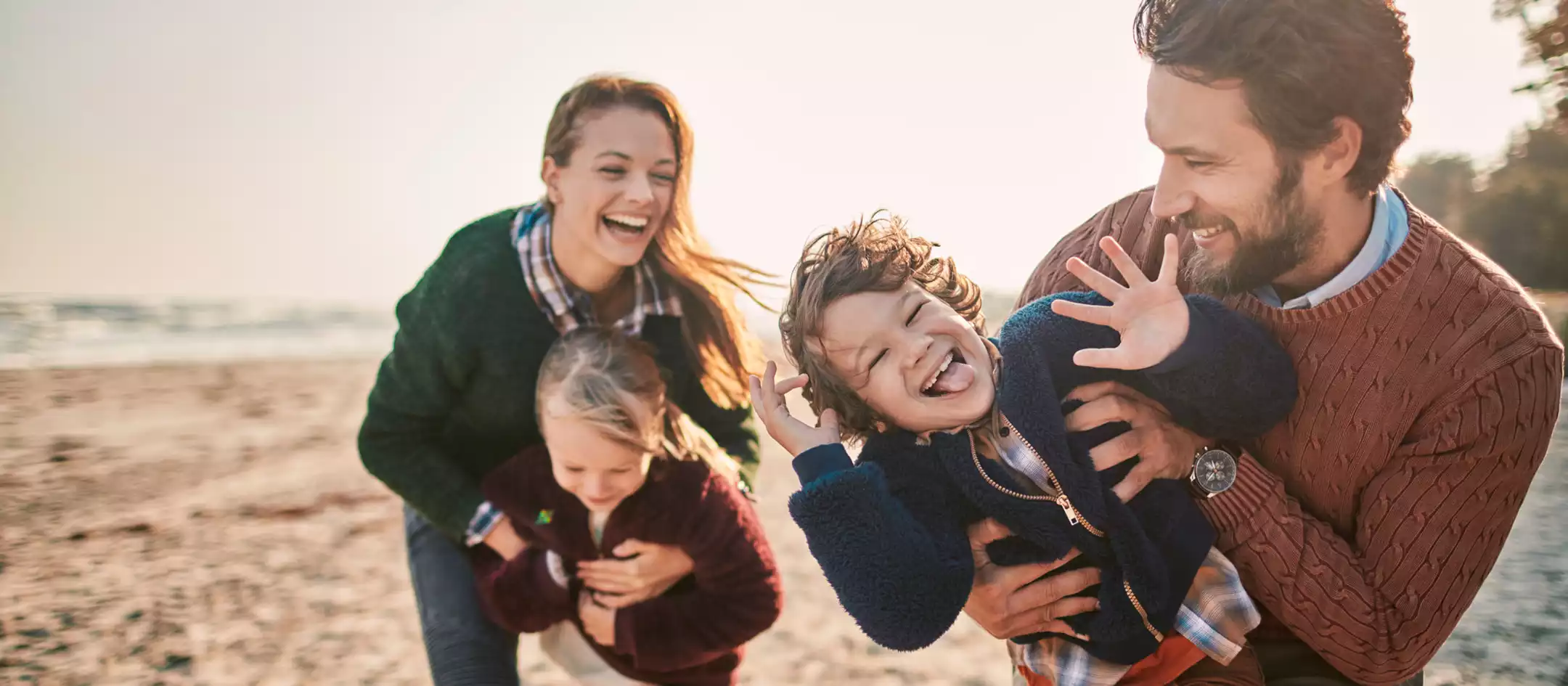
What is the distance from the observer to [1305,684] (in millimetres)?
2322

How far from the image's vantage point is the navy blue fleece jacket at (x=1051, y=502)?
2.08m

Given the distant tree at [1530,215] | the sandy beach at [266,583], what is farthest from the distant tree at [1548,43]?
the distant tree at [1530,215]

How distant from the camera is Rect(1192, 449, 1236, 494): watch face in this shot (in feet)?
7.22

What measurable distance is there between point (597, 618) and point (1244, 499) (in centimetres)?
168

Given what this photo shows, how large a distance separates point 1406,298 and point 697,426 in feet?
5.99

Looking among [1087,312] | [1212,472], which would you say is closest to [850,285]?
[1087,312]

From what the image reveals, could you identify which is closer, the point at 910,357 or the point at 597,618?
the point at 910,357

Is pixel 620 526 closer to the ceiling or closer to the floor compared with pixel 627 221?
closer to the floor

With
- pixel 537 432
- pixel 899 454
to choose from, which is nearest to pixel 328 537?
pixel 537 432

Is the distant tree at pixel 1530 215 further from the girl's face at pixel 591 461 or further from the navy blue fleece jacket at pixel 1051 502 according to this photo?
the girl's face at pixel 591 461

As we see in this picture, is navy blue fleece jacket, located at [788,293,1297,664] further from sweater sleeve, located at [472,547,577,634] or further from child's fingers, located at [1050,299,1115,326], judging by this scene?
sweater sleeve, located at [472,547,577,634]

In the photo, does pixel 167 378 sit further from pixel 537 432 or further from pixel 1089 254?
pixel 1089 254

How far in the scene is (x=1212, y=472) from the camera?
7.27ft

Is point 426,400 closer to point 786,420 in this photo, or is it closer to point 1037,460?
point 786,420
